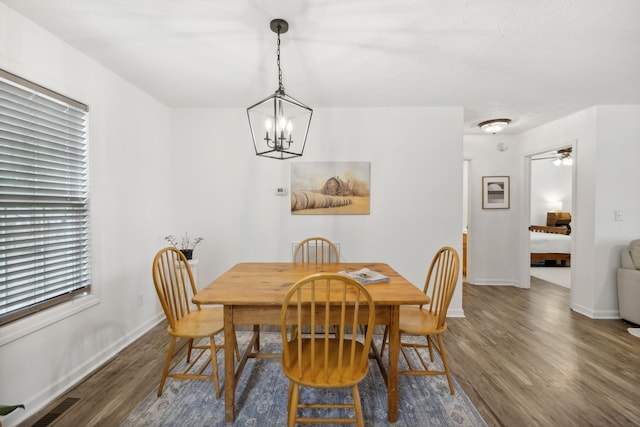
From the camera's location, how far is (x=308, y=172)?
11.0 ft

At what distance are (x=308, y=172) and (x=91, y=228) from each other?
6.89 feet

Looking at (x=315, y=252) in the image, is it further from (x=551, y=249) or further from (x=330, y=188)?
(x=551, y=249)

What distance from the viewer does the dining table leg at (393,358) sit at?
5.32ft

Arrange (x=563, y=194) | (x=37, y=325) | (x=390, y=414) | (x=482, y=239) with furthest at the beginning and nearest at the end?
(x=563, y=194) < (x=482, y=239) < (x=37, y=325) < (x=390, y=414)

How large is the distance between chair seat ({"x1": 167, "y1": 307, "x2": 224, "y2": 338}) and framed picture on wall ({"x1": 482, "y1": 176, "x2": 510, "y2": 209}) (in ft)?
14.3

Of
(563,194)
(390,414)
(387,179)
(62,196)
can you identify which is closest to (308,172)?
(387,179)

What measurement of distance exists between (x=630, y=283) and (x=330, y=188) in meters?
3.36

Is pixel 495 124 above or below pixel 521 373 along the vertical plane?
above

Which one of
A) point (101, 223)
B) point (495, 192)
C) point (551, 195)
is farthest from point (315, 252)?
point (551, 195)

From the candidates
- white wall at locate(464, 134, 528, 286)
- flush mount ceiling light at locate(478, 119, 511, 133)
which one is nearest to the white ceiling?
flush mount ceiling light at locate(478, 119, 511, 133)

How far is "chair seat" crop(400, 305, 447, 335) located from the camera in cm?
181

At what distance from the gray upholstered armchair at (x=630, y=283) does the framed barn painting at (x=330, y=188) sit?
2833 mm

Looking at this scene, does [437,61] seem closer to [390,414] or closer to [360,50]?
[360,50]

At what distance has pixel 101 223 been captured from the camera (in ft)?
7.61
